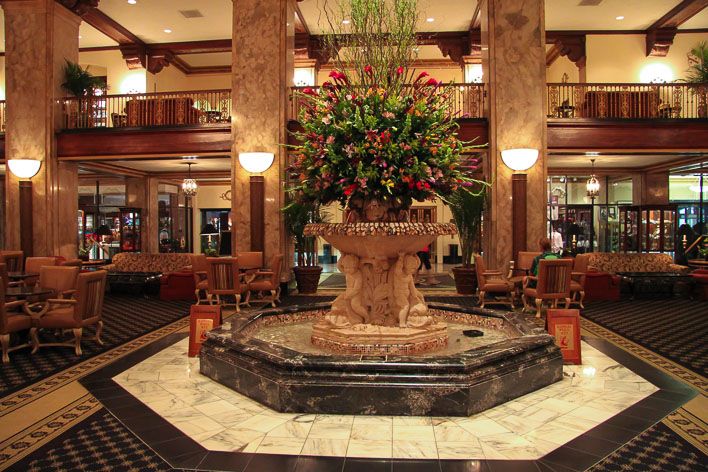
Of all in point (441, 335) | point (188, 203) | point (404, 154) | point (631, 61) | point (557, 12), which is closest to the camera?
point (404, 154)

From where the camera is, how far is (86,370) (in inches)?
195

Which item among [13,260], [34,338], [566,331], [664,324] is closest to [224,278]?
[34,338]

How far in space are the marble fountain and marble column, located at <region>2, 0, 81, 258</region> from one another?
8.11 meters

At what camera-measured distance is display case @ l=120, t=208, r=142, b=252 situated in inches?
643

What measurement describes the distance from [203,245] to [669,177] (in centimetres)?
1553

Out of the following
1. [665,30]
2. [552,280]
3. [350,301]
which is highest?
[665,30]

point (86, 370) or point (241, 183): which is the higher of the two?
point (241, 183)

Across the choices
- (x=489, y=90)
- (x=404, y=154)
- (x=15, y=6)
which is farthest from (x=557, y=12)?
(x=15, y=6)

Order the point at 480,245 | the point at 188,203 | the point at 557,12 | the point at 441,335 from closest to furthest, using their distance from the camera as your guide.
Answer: the point at 441,335, the point at 480,245, the point at 557,12, the point at 188,203

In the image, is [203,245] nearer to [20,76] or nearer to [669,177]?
[20,76]

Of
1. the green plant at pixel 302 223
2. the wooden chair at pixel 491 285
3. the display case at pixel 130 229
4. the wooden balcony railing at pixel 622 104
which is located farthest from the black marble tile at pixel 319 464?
the display case at pixel 130 229

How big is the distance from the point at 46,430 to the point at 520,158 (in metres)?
8.27

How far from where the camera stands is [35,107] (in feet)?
36.9

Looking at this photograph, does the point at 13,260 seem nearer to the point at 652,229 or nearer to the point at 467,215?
the point at 467,215
